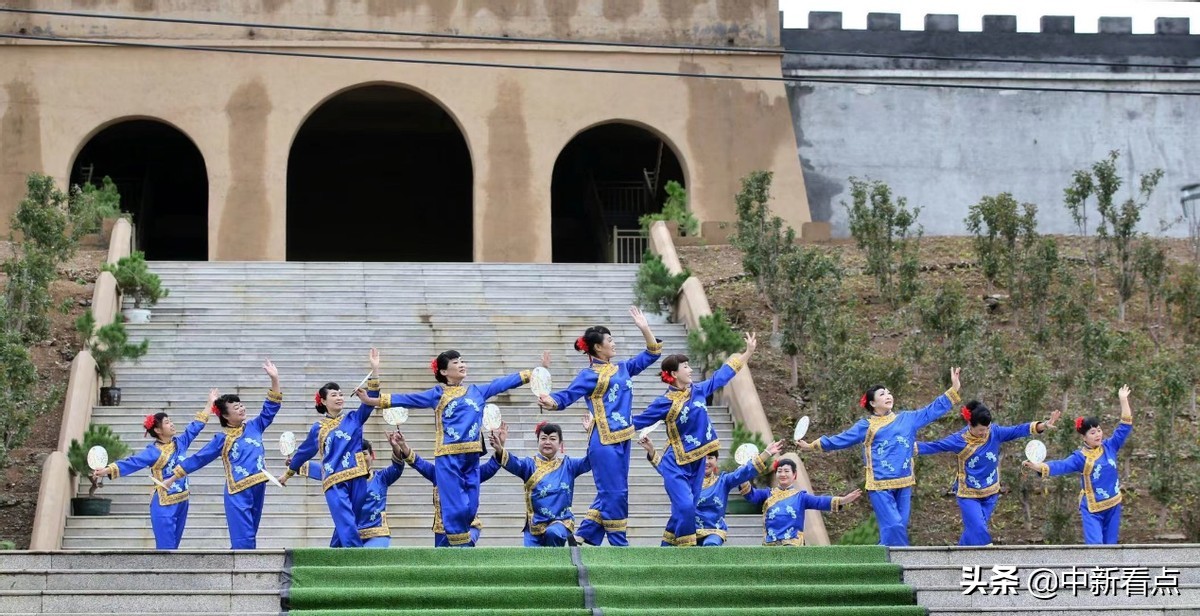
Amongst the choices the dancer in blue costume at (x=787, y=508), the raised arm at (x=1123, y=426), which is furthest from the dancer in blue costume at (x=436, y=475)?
the raised arm at (x=1123, y=426)

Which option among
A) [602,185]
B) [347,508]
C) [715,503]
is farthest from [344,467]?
[602,185]

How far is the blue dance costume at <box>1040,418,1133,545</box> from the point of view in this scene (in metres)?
16.3

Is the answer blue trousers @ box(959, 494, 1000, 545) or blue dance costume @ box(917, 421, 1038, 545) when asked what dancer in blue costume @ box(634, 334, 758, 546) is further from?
blue trousers @ box(959, 494, 1000, 545)

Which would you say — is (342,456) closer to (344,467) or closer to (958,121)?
(344,467)

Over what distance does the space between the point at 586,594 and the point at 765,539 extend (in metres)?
3.24

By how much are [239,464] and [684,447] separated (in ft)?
11.4

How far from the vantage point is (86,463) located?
17.3m

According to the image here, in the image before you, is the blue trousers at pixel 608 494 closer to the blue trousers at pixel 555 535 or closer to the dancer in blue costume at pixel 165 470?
the blue trousers at pixel 555 535

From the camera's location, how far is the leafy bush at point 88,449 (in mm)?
17359

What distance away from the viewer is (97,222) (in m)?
24.2

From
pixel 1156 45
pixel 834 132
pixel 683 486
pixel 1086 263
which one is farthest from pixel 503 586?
pixel 1156 45

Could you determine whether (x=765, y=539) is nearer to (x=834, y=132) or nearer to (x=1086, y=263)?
(x=1086, y=263)

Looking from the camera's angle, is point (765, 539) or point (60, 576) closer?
point (60, 576)

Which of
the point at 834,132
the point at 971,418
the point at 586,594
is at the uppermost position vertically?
the point at 834,132
